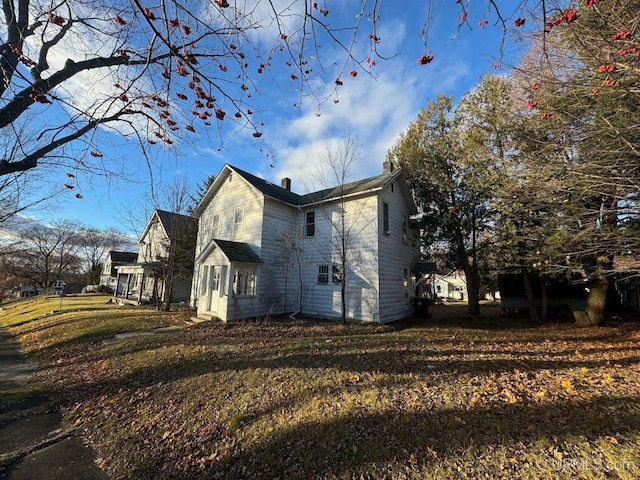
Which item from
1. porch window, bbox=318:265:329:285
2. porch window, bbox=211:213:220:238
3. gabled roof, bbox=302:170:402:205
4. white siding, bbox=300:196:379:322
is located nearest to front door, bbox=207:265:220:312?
porch window, bbox=211:213:220:238

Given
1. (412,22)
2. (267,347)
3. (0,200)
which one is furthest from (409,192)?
(0,200)

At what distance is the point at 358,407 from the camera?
4.69 metres

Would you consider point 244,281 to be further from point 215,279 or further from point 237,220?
point 237,220

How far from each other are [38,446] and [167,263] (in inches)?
597

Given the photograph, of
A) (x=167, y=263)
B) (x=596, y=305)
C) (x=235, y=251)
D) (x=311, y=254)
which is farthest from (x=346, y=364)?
(x=167, y=263)

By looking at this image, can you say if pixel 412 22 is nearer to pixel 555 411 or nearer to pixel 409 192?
pixel 555 411

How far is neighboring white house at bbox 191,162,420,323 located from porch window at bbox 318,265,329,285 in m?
0.05

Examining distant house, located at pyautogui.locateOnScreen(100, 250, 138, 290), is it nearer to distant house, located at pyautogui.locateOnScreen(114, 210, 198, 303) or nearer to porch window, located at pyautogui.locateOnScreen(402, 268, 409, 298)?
distant house, located at pyautogui.locateOnScreen(114, 210, 198, 303)

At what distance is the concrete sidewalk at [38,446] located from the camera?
4012 millimetres

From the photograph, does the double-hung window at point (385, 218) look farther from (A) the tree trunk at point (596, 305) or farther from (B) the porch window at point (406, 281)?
(A) the tree trunk at point (596, 305)

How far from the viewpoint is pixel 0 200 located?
9.66 metres

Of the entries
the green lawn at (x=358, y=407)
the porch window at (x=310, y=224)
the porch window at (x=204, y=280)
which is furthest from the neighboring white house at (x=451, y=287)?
the green lawn at (x=358, y=407)

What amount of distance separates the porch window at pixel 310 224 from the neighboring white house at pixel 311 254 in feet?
0.19

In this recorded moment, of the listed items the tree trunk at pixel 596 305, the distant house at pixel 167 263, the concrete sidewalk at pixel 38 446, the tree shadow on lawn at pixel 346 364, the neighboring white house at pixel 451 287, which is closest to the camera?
the concrete sidewalk at pixel 38 446
